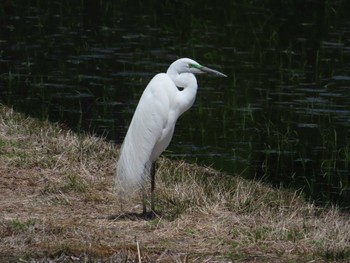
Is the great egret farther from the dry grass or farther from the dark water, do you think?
the dark water

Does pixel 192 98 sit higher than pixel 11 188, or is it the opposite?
pixel 192 98

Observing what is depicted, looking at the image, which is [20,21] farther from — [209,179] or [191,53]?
[209,179]

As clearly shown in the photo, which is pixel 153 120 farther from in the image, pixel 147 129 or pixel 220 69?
pixel 220 69

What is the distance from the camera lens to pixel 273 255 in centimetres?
586

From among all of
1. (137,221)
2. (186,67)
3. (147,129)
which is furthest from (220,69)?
(137,221)

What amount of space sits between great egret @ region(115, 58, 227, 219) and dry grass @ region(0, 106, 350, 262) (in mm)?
306

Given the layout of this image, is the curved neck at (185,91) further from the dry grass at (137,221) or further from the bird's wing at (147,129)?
the dry grass at (137,221)

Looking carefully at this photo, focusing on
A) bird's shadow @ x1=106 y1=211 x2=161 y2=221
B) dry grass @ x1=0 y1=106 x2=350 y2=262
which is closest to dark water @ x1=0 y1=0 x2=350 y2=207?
dry grass @ x1=0 y1=106 x2=350 y2=262

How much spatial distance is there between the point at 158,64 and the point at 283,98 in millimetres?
2028

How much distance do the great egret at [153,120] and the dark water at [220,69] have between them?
7.51 feet

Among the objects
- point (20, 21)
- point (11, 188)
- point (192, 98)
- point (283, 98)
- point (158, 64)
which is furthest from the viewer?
point (20, 21)

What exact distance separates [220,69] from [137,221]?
20.8 ft

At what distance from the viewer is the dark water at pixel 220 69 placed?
9797 mm

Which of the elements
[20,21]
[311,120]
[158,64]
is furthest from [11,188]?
[20,21]
